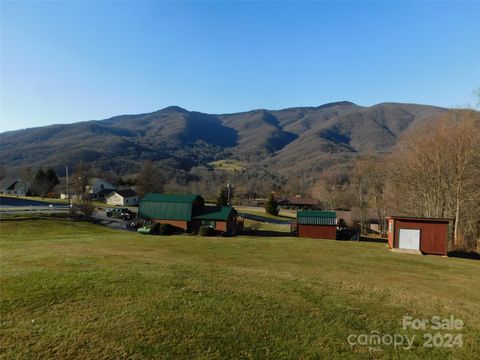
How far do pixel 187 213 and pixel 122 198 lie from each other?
145ft

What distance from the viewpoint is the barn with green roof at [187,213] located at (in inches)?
1631

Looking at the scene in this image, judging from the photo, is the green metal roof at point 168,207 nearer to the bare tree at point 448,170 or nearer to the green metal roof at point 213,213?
the green metal roof at point 213,213

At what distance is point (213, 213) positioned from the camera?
42.3 meters

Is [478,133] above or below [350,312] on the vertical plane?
above

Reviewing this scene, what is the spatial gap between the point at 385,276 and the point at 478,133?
2497cm

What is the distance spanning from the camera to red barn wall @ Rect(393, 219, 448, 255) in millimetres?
28750

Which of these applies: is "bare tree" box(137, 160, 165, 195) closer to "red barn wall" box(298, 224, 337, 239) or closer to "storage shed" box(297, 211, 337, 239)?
"storage shed" box(297, 211, 337, 239)

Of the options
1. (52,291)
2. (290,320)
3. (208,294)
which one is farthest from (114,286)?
(290,320)

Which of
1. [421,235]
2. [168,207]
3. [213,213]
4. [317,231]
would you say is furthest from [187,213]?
[421,235]

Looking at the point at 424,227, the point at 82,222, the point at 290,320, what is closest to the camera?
the point at 290,320

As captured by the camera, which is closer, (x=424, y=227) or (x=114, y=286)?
(x=114, y=286)

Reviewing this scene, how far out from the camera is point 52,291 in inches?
463

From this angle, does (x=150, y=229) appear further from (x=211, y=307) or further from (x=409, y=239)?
(x=211, y=307)

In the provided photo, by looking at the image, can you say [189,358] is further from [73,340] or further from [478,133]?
[478,133]
